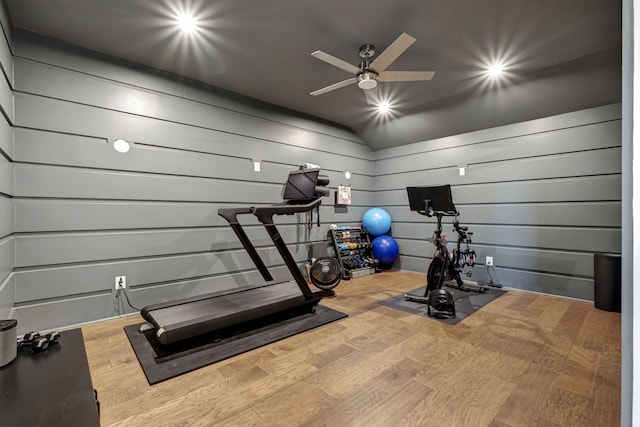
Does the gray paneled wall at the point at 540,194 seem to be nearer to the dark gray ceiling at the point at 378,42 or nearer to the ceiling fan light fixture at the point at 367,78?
the dark gray ceiling at the point at 378,42

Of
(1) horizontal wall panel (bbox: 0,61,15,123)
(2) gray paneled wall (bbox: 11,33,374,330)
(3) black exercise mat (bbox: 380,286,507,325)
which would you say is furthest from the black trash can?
(1) horizontal wall panel (bbox: 0,61,15,123)

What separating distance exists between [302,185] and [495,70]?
107 inches

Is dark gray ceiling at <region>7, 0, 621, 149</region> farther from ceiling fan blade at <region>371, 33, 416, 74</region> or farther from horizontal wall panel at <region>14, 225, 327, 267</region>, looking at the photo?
horizontal wall panel at <region>14, 225, 327, 267</region>

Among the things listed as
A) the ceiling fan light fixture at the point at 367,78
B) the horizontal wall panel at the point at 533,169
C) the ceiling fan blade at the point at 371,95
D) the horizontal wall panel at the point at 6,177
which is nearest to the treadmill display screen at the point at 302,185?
the ceiling fan light fixture at the point at 367,78

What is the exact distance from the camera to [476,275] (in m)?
4.74

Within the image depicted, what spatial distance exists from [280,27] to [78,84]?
7.12ft

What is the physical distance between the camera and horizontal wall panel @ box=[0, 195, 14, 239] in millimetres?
2275

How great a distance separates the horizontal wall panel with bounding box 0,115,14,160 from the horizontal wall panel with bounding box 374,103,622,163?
5.45 metres

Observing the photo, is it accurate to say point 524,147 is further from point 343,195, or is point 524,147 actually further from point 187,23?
point 187,23

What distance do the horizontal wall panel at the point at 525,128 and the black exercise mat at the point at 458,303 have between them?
2.37 metres

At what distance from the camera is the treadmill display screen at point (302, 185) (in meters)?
3.28

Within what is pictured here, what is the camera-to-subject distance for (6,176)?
8.05ft

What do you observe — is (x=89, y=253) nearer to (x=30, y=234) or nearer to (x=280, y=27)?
(x=30, y=234)

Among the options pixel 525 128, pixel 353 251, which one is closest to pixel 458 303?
pixel 353 251
